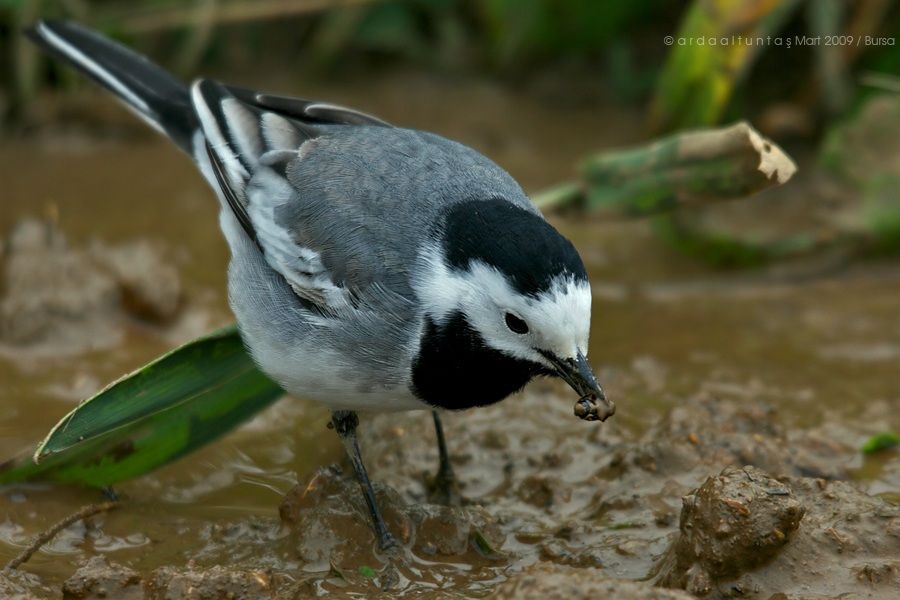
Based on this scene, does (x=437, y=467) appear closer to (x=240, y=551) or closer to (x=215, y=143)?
(x=240, y=551)

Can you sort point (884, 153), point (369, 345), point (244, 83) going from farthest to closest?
point (244, 83), point (884, 153), point (369, 345)

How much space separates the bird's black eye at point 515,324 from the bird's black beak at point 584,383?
14 cm

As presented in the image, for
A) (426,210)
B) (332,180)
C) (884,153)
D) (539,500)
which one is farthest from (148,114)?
(884,153)

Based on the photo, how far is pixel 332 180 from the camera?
495 cm

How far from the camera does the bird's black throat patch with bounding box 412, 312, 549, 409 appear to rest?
14.3 feet

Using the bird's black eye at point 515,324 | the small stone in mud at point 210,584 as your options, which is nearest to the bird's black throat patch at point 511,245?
the bird's black eye at point 515,324

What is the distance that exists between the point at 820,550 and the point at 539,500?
135cm

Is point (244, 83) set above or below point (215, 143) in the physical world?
above

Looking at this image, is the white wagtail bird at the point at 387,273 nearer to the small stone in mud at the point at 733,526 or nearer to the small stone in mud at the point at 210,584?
the small stone in mud at the point at 733,526

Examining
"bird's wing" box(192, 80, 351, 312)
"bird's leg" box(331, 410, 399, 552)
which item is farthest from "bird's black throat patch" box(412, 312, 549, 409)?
"bird's leg" box(331, 410, 399, 552)

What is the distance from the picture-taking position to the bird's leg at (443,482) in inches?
201

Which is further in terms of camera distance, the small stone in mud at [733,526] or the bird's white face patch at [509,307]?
the bird's white face patch at [509,307]

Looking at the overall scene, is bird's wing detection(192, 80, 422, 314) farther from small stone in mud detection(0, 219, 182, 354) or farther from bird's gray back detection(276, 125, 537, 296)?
small stone in mud detection(0, 219, 182, 354)
